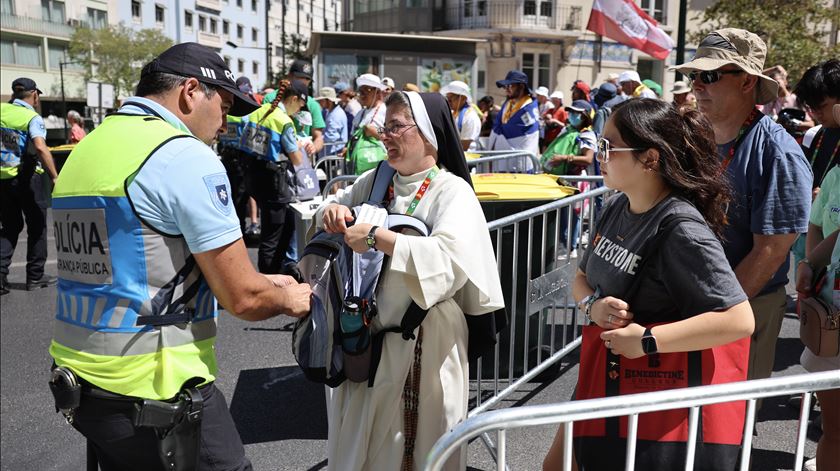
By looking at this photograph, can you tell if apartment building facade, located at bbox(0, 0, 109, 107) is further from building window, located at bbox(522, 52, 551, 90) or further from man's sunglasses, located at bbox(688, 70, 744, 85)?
man's sunglasses, located at bbox(688, 70, 744, 85)

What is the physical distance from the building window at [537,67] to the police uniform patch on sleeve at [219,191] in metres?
37.9

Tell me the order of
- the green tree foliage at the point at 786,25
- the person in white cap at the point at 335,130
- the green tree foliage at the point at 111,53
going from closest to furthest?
the person in white cap at the point at 335,130
the green tree foliage at the point at 786,25
the green tree foliage at the point at 111,53

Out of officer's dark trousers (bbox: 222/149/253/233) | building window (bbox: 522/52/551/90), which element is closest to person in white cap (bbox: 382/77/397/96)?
officer's dark trousers (bbox: 222/149/253/233)

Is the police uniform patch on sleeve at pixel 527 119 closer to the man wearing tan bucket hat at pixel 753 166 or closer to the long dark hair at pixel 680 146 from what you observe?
the man wearing tan bucket hat at pixel 753 166

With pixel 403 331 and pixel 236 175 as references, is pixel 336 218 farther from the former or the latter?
pixel 236 175

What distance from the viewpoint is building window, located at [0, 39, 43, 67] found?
4853cm

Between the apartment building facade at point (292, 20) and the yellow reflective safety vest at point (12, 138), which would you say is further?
the apartment building facade at point (292, 20)

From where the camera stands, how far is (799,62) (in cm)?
1587

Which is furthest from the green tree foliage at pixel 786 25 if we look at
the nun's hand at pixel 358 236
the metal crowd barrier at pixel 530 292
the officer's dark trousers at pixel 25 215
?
the nun's hand at pixel 358 236

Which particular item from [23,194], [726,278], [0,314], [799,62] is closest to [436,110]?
[726,278]

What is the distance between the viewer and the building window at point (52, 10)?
51.0m

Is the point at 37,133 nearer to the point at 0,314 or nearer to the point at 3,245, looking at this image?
the point at 3,245

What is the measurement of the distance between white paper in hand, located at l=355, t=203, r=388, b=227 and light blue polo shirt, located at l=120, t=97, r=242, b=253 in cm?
59

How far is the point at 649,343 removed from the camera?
208 cm
